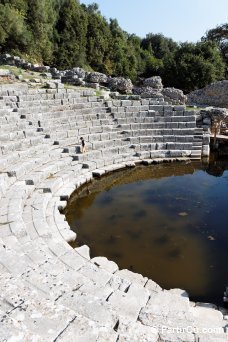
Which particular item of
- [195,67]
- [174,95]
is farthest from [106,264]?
[195,67]

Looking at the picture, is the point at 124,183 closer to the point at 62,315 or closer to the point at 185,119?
the point at 185,119

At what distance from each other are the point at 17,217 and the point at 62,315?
14.1 ft

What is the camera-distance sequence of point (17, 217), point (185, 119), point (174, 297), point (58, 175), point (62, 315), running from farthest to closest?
point (185, 119), point (58, 175), point (17, 217), point (174, 297), point (62, 315)

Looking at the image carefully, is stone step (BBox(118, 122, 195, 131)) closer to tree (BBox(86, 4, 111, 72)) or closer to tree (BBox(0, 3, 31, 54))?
tree (BBox(0, 3, 31, 54))

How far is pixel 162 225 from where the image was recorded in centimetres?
862

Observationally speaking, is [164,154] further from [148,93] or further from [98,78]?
[98,78]

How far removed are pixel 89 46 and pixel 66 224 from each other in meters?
33.6

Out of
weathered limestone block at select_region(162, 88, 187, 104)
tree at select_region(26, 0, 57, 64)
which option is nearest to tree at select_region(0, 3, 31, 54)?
tree at select_region(26, 0, 57, 64)

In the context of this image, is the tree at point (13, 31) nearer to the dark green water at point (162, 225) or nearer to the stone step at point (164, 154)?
the stone step at point (164, 154)

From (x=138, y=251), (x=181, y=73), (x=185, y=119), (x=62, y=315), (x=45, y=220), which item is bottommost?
(x=138, y=251)

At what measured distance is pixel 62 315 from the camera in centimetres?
359

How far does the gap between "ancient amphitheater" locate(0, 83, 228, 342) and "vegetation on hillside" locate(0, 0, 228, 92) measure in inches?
582

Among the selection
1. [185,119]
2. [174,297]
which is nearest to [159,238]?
[174,297]

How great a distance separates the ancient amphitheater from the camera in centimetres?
371
